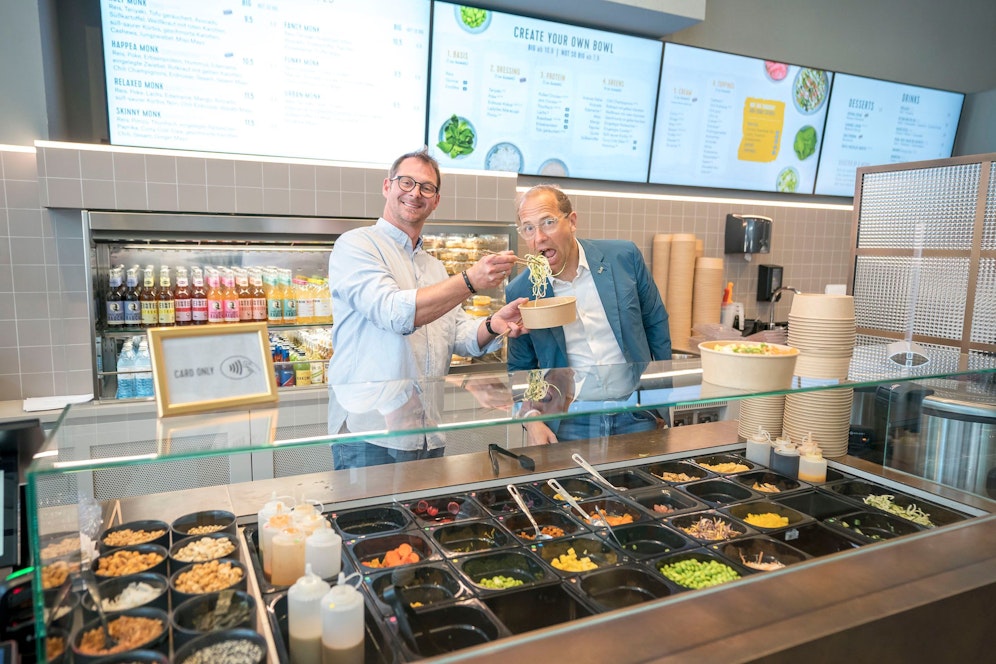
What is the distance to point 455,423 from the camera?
1.36 meters

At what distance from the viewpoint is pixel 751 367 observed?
163cm

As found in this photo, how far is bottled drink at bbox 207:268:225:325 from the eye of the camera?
341 cm

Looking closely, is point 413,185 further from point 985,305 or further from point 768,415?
point 985,305

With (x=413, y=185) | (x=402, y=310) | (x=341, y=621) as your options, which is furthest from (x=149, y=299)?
(x=341, y=621)

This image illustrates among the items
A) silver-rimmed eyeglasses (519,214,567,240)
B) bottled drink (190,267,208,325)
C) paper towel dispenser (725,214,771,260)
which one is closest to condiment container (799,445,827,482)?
silver-rimmed eyeglasses (519,214,567,240)

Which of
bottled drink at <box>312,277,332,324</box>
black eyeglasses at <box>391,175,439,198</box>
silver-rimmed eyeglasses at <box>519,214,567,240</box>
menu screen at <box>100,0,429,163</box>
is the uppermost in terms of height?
menu screen at <box>100,0,429,163</box>

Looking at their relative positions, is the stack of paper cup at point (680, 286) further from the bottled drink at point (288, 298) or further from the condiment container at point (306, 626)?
the condiment container at point (306, 626)

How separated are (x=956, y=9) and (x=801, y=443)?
5.91m

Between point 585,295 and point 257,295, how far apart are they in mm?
1846

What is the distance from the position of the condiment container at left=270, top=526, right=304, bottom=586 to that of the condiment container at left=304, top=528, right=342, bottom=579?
0.02 meters

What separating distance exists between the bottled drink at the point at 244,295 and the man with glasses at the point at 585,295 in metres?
1.51

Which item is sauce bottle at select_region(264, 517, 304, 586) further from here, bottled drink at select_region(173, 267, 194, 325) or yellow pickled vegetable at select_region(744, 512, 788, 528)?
bottled drink at select_region(173, 267, 194, 325)

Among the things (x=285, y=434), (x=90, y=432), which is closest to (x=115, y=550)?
(x=90, y=432)

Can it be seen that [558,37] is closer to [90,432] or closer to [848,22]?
[848,22]
